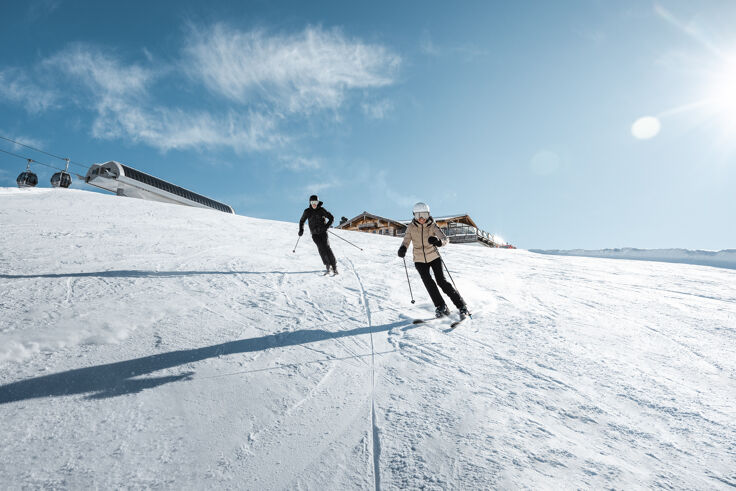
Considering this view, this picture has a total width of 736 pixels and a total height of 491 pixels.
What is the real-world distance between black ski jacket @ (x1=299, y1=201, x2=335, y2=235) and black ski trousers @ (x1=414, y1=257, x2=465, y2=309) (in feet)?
10.8

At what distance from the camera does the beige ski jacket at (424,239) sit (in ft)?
16.1

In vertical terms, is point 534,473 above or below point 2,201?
below

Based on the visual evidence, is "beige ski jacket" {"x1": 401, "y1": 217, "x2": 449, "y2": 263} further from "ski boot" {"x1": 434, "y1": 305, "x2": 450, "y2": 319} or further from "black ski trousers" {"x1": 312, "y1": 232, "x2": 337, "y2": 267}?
"black ski trousers" {"x1": 312, "y1": 232, "x2": 337, "y2": 267}

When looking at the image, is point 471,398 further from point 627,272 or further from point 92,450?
point 627,272

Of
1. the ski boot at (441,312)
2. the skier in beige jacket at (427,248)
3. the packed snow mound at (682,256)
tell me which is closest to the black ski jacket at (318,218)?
the skier in beige jacket at (427,248)

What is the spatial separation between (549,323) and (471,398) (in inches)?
97.0

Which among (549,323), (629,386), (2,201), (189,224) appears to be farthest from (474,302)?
(2,201)

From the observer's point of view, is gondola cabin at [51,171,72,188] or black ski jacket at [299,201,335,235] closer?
black ski jacket at [299,201,335,235]

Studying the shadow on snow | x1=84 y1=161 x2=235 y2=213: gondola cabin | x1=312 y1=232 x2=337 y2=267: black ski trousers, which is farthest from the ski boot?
x1=84 y1=161 x2=235 y2=213: gondola cabin

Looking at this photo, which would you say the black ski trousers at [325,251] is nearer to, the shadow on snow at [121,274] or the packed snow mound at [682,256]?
the shadow on snow at [121,274]

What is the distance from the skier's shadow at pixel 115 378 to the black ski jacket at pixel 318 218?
4.51 metres

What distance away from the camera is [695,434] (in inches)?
85.3

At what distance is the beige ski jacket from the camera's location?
490 centimetres

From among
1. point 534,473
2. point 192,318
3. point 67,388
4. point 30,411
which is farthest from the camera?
point 192,318
